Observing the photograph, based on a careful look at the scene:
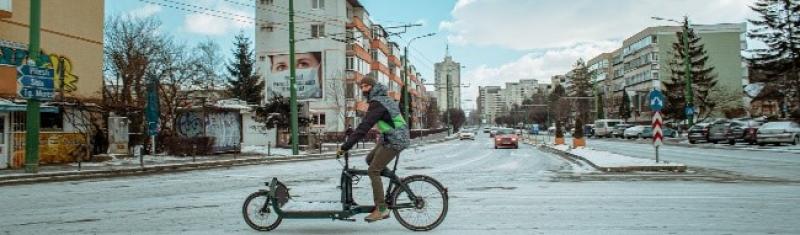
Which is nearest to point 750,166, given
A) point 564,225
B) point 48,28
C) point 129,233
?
point 564,225

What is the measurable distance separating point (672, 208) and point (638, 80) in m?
106

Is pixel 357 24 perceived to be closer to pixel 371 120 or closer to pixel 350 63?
pixel 350 63

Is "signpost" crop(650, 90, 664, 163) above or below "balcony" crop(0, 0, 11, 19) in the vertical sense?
below

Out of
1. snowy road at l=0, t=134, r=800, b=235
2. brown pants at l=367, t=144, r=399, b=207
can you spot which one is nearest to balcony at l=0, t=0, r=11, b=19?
snowy road at l=0, t=134, r=800, b=235

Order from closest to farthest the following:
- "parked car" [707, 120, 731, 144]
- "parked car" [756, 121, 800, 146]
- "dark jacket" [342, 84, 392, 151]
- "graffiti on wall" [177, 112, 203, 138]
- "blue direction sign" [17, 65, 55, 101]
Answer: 1. "dark jacket" [342, 84, 392, 151]
2. "blue direction sign" [17, 65, 55, 101]
3. "graffiti on wall" [177, 112, 203, 138]
4. "parked car" [756, 121, 800, 146]
5. "parked car" [707, 120, 731, 144]

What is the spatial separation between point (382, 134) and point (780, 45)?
54.3 metres

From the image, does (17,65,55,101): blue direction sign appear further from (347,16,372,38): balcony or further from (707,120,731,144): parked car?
(347,16,372,38): balcony

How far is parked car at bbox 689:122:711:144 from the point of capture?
129 ft

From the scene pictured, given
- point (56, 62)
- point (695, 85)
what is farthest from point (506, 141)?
point (695, 85)

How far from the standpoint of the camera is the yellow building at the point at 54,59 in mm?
21484

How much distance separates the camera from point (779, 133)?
→ 31641 millimetres

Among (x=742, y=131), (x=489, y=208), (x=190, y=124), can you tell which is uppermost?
(x=190, y=124)

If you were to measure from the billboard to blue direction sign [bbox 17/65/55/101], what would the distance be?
2118cm

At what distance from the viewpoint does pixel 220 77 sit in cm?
6356
